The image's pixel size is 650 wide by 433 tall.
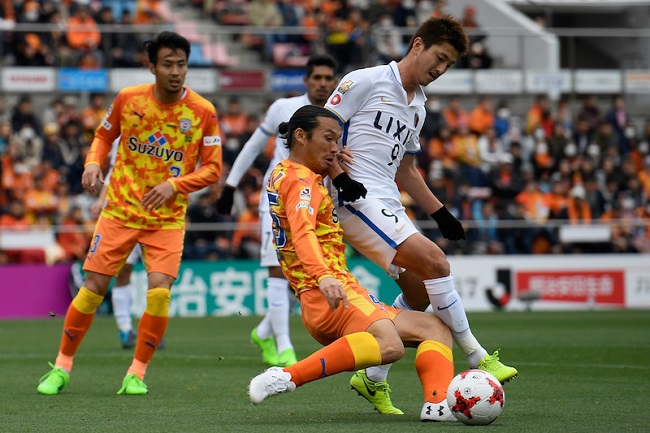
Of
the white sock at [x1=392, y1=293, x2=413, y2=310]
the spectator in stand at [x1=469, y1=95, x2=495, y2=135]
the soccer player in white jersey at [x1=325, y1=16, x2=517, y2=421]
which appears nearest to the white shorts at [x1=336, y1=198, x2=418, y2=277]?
the soccer player in white jersey at [x1=325, y1=16, x2=517, y2=421]

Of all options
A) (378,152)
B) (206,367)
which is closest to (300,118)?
(378,152)

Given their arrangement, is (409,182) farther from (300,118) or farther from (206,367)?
(206,367)

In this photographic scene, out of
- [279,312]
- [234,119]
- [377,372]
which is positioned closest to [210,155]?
[377,372]

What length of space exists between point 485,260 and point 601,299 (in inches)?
93.2

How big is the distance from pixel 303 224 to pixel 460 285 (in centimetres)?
1464

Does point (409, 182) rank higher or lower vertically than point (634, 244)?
higher

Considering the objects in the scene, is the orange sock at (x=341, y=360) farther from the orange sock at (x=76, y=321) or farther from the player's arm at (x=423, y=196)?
the orange sock at (x=76, y=321)

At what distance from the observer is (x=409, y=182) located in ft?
25.1

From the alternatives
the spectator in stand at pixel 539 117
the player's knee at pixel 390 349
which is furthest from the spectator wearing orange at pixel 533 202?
the player's knee at pixel 390 349

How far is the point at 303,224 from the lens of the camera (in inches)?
246

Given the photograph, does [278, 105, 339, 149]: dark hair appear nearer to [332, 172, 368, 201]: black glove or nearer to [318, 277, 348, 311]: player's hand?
[332, 172, 368, 201]: black glove

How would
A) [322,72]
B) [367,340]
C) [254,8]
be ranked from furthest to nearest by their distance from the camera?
[254,8] < [322,72] < [367,340]

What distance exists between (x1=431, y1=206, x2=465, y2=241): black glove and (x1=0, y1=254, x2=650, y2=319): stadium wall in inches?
457

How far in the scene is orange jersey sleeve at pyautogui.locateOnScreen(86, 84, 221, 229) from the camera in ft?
27.4
